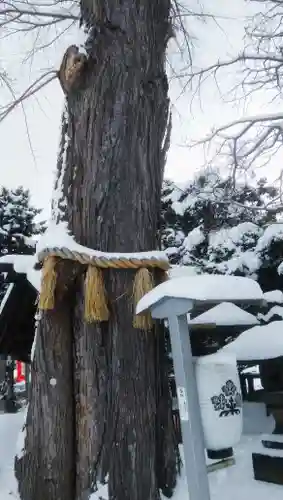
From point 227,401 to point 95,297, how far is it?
1182 millimetres

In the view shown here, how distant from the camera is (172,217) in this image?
1340 centimetres

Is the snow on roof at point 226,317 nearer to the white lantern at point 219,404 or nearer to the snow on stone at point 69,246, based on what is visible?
the snow on stone at point 69,246

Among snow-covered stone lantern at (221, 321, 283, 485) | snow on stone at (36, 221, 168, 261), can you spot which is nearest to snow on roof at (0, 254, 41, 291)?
snow on stone at (36, 221, 168, 261)

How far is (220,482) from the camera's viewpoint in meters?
3.96

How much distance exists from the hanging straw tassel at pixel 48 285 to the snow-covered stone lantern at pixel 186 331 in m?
0.95

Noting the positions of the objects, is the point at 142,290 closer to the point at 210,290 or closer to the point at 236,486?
the point at 210,290

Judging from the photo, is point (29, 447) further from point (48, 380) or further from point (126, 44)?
point (126, 44)

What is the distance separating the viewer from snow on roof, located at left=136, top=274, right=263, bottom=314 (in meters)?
2.70

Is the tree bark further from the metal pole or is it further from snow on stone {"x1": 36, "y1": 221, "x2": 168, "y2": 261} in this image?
the metal pole

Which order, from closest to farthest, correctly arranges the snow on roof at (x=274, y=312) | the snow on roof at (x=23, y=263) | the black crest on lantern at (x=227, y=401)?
the black crest on lantern at (x=227, y=401), the snow on roof at (x=23, y=263), the snow on roof at (x=274, y=312)

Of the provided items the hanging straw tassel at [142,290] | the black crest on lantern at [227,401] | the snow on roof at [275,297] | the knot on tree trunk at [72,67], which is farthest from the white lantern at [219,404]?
the snow on roof at [275,297]

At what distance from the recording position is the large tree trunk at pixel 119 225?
135 inches

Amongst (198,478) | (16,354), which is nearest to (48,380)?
(198,478)

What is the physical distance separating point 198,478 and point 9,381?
12.3 metres
